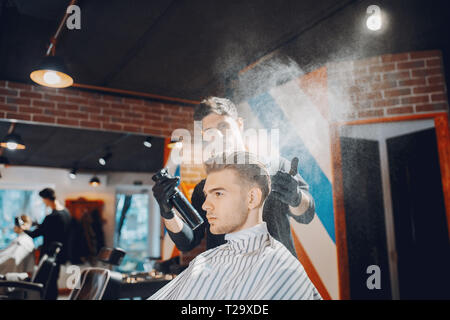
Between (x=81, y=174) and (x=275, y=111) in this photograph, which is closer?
(x=275, y=111)

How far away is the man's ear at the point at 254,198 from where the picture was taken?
108 centimetres

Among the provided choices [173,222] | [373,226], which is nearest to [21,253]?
[173,222]

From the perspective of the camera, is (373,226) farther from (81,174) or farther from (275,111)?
(81,174)

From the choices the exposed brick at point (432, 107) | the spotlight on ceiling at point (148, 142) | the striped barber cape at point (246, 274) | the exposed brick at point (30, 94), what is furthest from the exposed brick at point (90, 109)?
the exposed brick at point (432, 107)

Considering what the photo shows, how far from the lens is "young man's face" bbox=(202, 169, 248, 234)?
1.04 metres

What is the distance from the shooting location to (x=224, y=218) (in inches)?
40.9

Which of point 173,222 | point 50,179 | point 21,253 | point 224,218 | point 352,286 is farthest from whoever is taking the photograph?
point 50,179

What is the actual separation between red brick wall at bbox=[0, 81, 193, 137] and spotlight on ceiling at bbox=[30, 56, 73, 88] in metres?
0.93

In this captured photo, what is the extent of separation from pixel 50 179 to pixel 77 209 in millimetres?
732

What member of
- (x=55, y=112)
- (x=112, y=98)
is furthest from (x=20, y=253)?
(x=112, y=98)

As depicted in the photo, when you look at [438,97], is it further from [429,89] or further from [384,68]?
[384,68]

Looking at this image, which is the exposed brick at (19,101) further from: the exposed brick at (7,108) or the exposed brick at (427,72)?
the exposed brick at (427,72)

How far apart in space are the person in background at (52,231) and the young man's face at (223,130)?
1.88m

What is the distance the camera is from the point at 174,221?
119cm
